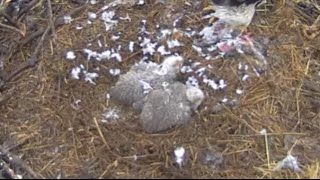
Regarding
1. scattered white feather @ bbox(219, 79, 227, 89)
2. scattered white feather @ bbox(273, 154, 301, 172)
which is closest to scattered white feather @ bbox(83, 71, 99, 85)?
scattered white feather @ bbox(219, 79, 227, 89)

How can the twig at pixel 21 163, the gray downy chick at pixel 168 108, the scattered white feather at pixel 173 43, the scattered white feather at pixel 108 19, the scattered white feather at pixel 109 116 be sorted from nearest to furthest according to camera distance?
the twig at pixel 21 163 → the gray downy chick at pixel 168 108 → the scattered white feather at pixel 109 116 → the scattered white feather at pixel 173 43 → the scattered white feather at pixel 108 19

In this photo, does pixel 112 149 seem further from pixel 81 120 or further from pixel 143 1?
pixel 143 1

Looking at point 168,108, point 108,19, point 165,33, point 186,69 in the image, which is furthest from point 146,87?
point 108,19

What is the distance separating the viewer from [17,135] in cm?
323

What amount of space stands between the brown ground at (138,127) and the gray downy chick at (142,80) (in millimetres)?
74

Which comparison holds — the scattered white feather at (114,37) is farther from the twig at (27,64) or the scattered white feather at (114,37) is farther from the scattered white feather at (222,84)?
the scattered white feather at (222,84)

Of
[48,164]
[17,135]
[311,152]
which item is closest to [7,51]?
[17,135]

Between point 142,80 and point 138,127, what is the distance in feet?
0.82

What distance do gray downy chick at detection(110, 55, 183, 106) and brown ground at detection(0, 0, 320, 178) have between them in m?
0.07

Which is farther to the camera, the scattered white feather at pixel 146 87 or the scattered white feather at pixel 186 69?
the scattered white feather at pixel 186 69

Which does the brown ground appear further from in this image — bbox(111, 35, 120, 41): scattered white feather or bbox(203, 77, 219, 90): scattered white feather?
bbox(203, 77, 219, 90): scattered white feather

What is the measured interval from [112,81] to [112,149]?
49 centimetres

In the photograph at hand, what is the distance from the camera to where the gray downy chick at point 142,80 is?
3246 mm

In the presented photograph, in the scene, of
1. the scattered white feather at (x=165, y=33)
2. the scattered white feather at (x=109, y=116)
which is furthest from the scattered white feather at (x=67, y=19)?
the scattered white feather at (x=109, y=116)
